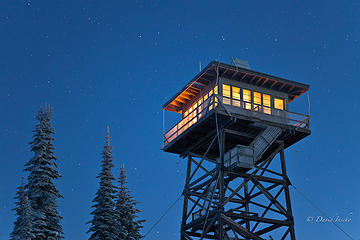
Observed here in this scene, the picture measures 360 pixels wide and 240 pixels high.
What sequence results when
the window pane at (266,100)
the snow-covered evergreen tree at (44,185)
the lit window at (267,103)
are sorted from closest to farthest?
the snow-covered evergreen tree at (44,185), the lit window at (267,103), the window pane at (266,100)

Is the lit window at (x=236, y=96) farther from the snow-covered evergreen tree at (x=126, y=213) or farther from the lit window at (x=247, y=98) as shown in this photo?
the snow-covered evergreen tree at (x=126, y=213)

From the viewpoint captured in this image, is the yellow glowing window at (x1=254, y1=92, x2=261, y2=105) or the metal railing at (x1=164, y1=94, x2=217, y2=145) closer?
the metal railing at (x1=164, y1=94, x2=217, y2=145)

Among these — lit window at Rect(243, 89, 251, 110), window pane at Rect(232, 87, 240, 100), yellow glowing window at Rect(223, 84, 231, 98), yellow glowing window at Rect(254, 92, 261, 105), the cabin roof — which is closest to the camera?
the cabin roof

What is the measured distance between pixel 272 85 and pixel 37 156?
17034 mm

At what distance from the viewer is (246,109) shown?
107ft

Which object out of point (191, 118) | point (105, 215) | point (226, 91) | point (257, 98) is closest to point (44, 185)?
point (105, 215)

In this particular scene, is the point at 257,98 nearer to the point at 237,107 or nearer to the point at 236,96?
the point at 236,96

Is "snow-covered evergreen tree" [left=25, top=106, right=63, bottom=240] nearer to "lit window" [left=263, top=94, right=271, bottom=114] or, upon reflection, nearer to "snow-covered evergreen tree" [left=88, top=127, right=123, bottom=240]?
"snow-covered evergreen tree" [left=88, top=127, right=123, bottom=240]

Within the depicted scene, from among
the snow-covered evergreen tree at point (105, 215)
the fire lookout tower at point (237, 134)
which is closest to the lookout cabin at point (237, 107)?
the fire lookout tower at point (237, 134)

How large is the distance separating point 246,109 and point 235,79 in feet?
8.25

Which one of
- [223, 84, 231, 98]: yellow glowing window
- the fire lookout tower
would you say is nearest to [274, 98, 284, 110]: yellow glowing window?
the fire lookout tower

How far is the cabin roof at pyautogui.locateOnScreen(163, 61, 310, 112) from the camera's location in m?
32.6

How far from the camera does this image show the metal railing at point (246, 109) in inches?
1271

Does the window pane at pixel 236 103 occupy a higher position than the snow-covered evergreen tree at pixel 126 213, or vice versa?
the window pane at pixel 236 103
